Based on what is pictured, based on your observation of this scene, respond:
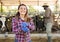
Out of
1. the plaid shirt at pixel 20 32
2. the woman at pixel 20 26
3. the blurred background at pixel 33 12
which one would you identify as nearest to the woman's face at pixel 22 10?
the woman at pixel 20 26

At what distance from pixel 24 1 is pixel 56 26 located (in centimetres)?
204

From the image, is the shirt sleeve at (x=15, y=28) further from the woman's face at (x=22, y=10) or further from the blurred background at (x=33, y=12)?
the blurred background at (x=33, y=12)

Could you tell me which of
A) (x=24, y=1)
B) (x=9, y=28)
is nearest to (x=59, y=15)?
(x=24, y=1)

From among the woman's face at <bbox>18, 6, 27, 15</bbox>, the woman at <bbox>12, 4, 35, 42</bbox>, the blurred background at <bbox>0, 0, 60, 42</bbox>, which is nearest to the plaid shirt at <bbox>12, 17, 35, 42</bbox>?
the woman at <bbox>12, 4, 35, 42</bbox>

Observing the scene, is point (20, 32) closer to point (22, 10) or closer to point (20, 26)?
point (20, 26)

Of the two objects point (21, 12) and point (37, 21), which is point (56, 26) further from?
point (21, 12)

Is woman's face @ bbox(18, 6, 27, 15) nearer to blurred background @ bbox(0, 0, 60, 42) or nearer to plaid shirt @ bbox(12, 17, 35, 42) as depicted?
plaid shirt @ bbox(12, 17, 35, 42)

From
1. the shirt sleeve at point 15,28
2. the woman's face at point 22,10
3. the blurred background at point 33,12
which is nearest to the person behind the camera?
the shirt sleeve at point 15,28

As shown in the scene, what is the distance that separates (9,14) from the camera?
36.1ft

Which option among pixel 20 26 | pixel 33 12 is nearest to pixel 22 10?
pixel 20 26

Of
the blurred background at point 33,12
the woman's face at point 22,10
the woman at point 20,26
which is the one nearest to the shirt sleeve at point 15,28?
the woman at point 20,26

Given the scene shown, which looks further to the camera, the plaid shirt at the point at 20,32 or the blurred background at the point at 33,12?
the blurred background at the point at 33,12

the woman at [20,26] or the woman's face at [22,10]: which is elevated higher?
the woman's face at [22,10]

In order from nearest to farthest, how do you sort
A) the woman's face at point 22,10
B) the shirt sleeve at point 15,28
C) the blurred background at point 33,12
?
the shirt sleeve at point 15,28 → the woman's face at point 22,10 → the blurred background at point 33,12
